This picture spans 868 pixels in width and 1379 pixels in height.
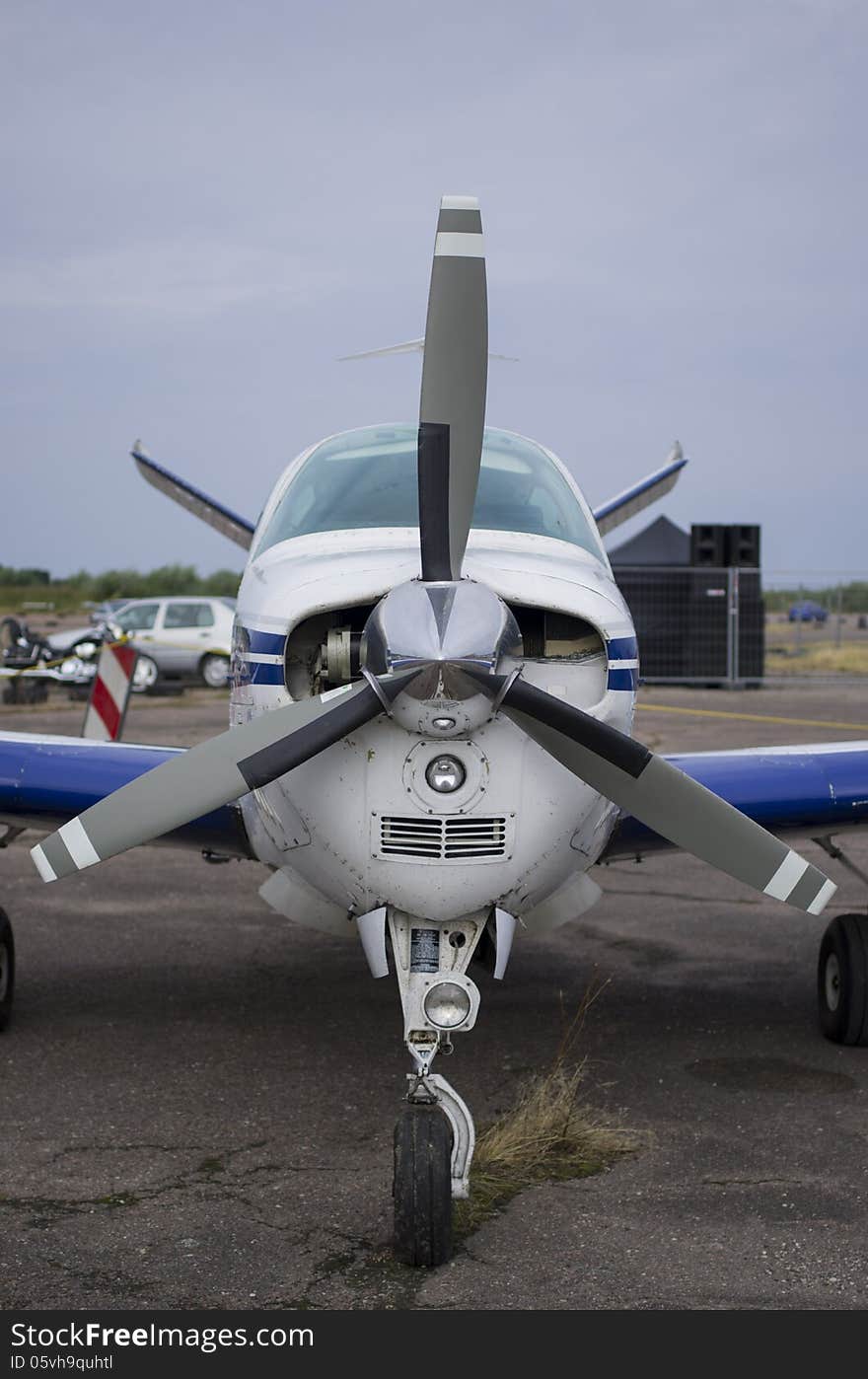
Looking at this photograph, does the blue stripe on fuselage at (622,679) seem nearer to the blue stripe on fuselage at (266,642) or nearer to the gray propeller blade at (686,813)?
the gray propeller blade at (686,813)

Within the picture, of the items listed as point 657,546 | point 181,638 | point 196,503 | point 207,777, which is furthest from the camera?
point 657,546

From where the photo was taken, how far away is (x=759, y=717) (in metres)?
20.0

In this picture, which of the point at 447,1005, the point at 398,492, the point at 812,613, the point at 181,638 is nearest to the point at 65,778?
the point at 398,492

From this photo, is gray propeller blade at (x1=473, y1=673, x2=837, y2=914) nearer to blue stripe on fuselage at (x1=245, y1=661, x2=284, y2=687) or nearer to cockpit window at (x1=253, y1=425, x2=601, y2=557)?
blue stripe on fuselage at (x1=245, y1=661, x2=284, y2=687)

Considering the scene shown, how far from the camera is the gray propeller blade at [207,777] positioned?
3.93 meters

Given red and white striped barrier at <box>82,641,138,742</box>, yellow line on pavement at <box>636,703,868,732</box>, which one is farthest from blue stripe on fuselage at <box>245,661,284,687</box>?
yellow line on pavement at <box>636,703,868,732</box>

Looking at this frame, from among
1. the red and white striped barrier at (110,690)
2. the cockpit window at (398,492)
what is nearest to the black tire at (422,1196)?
the cockpit window at (398,492)

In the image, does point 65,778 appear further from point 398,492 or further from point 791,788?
point 791,788

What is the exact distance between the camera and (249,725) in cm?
411

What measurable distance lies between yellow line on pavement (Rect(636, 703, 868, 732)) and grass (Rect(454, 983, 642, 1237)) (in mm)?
12595

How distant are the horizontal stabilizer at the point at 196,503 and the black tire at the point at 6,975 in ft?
8.27

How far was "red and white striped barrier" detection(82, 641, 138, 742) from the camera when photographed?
10.9m

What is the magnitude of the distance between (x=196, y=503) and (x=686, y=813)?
Result: 4.33 meters

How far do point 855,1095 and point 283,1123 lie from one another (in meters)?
2.09
